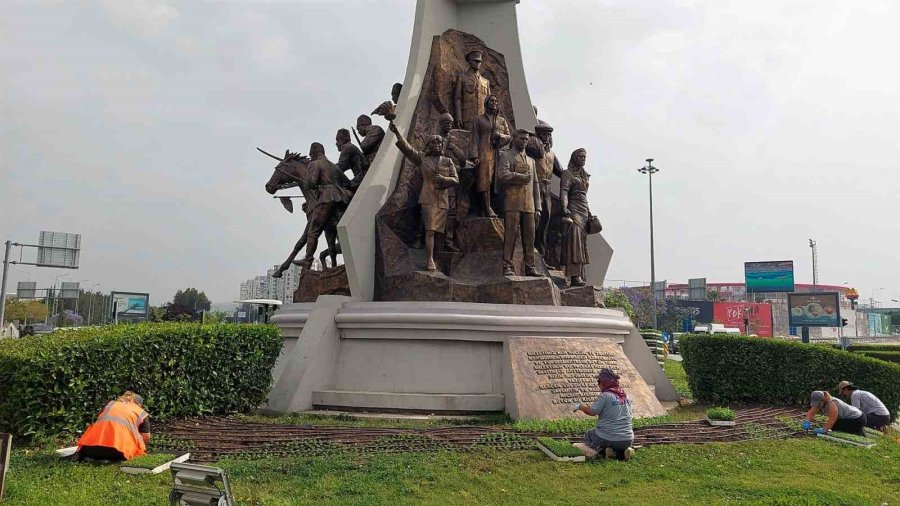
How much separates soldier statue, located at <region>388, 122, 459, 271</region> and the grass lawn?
510cm

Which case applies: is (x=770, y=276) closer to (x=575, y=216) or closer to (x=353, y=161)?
(x=575, y=216)

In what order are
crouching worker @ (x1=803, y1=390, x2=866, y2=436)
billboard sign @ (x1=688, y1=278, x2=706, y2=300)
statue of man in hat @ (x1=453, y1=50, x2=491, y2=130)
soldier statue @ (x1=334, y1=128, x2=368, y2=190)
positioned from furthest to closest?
billboard sign @ (x1=688, y1=278, x2=706, y2=300) → soldier statue @ (x1=334, y1=128, x2=368, y2=190) → statue of man in hat @ (x1=453, y1=50, x2=491, y2=130) → crouching worker @ (x1=803, y1=390, x2=866, y2=436)

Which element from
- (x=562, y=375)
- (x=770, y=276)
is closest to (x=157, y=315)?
(x=562, y=375)

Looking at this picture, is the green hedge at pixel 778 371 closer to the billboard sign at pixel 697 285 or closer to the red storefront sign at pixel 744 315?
the red storefront sign at pixel 744 315

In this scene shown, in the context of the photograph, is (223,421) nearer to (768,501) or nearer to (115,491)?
(115,491)

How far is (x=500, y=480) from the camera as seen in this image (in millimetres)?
5957

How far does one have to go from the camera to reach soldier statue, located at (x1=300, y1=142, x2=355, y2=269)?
41.6 feet

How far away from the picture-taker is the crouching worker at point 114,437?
6.18 m

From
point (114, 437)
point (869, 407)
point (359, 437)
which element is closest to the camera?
point (114, 437)

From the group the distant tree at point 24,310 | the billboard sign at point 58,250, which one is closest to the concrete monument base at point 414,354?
the billboard sign at point 58,250

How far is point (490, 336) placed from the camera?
9.96 m

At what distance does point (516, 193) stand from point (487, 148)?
1.09 metres

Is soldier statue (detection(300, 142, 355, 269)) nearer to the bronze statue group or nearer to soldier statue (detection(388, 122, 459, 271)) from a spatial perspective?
the bronze statue group

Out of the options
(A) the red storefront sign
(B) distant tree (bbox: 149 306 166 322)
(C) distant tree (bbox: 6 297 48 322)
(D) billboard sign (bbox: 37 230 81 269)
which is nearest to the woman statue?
(B) distant tree (bbox: 149 306 166 322)
